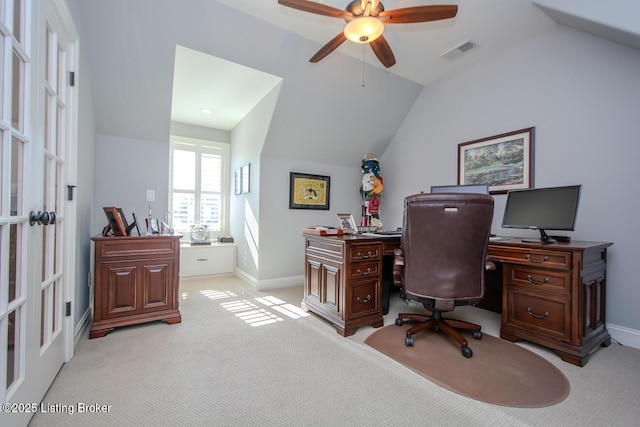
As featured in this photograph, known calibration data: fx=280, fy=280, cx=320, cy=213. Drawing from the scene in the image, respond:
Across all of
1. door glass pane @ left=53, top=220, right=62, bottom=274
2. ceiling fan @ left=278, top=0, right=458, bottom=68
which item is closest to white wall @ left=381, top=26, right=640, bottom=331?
ceiling fan @ left=278, top=0, right=458, bottom=68

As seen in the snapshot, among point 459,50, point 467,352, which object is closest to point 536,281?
point 467,352

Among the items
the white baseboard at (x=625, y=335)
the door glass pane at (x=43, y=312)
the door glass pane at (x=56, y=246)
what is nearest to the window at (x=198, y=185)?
the door glass pane at (x=56, y=246)

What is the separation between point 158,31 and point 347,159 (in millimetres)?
2912

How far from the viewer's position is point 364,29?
2.03 meters

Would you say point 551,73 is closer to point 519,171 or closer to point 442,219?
point 519,171

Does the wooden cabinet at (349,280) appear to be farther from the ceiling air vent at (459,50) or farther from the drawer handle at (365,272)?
the ceiling air vent at (459,50)

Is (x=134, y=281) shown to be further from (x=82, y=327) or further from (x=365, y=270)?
(x=365, y=270)

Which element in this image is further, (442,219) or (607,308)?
(607,308)

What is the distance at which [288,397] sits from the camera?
1545 mm

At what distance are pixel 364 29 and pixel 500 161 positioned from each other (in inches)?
86.8

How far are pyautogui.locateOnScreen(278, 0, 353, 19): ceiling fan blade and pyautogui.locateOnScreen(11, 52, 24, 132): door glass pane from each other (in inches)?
59.4

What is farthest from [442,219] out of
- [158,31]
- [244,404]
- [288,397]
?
[158,31]

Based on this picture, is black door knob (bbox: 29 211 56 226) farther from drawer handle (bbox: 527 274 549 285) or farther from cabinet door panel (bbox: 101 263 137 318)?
drawer handle (bbox: 527 274 549 285)

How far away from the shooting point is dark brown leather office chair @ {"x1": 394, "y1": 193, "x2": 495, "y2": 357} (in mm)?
1923
